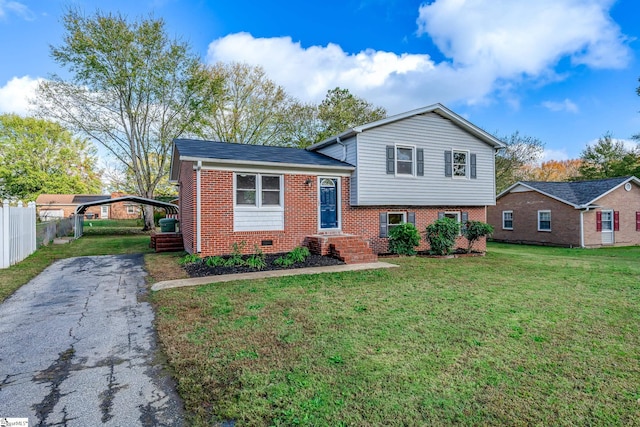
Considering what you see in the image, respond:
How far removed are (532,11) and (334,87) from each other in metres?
18.3

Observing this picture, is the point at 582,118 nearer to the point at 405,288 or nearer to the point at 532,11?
the point at 532,11

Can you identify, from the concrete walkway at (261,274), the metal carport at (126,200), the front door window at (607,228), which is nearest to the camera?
the concrete walkway at (261,274)

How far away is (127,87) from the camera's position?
70.6ft

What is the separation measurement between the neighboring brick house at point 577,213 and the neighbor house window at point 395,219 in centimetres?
1270

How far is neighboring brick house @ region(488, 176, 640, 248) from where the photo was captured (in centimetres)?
1917

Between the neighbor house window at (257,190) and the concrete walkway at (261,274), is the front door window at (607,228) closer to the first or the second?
the concrete walkway at (261,274)

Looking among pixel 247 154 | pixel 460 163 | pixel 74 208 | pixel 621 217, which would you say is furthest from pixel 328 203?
pixel 74 208

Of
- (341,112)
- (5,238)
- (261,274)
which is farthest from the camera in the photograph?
(341,112)

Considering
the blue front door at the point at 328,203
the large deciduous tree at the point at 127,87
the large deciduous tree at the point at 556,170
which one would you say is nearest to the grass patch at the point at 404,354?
the blue front door at the point at 328,203

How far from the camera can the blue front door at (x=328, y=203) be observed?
472 inches

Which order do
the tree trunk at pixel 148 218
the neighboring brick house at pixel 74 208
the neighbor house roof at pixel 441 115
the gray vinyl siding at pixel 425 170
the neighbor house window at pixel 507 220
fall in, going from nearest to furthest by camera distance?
1. the neighbor house roof at pixel 441 115
2. the gray vinyl siding at pixel 425 170
3. the neighbor house window at pixel 507 220
4. the tree trunk at pixel 148 218
5. the neighboring brick house at pixel 74 208

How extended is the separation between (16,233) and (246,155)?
713 cm

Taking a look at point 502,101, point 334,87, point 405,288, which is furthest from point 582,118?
point 405,288

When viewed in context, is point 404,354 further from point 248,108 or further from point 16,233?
point 248,108
